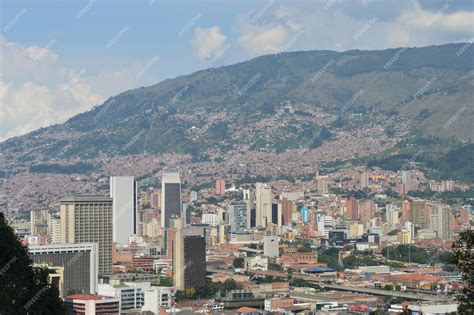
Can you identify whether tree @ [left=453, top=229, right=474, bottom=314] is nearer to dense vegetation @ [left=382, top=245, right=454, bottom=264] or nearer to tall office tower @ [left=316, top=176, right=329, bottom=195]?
dense vegetation @ [left=382, top=245, right=454, bottom=264]

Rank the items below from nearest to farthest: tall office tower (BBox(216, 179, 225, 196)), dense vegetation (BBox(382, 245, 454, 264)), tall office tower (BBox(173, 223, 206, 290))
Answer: tall office tower (BBox(173, 223, 206, 290)) < dense vegetation (BBox(382, 245, 454, 264)) < tall office tower (BBox(216, 179, 225, 196))

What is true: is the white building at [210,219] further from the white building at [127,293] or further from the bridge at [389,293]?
the white building at [127,293]

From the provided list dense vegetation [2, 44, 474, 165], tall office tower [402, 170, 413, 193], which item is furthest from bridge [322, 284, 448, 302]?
dense vegetation [2, 44, 474, 165]

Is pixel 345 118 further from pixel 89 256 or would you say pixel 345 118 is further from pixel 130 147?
pixel 89 256

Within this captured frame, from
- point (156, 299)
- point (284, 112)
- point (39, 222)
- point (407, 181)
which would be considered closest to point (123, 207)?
point (39, 222)

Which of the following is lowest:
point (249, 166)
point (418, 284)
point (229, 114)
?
point (418, 284)

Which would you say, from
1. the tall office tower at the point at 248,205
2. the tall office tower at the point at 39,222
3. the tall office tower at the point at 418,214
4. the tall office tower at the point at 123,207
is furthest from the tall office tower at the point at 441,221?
the tall office tower at the point at 39,222

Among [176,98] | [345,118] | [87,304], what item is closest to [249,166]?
[345,118]
